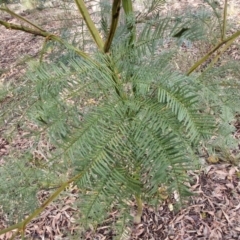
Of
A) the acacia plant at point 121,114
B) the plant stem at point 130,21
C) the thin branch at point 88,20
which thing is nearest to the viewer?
the acacia plant at point 121,114

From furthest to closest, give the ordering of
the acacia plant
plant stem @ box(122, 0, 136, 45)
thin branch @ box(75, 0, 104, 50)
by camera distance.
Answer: thin branch @ box(75, 0, 104, 50) → plant stem @ box(122, 0, 136, 45) → the acacia plant

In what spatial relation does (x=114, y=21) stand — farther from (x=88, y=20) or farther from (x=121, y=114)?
(x=121, y=114)

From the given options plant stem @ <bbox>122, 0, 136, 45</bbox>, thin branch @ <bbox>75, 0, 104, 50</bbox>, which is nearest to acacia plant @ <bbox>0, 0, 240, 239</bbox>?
plant stem @ <bbox>122, 0, 136, 45</bbox>

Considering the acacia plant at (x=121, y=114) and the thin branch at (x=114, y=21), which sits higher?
the thin branch at (x=114, y=21)

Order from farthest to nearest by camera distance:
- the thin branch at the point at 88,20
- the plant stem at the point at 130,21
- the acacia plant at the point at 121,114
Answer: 1. the thin branch at the point at 88,20
2. the plant stem at the point at 130,21
3. the acacia plant at the point at 121,114

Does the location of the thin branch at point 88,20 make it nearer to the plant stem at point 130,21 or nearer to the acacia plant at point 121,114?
the plant stem at point 130,21

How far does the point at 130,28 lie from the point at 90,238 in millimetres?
1072

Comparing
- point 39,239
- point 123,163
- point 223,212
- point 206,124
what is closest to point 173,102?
point 206,124

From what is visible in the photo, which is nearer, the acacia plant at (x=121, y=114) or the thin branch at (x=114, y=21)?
the acacia plant at (x=121, y=114)

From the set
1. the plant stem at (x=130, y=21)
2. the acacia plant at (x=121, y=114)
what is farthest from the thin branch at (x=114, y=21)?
the acacia plant at (x=121, y=114)

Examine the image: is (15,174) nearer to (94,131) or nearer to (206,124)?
(94,131)

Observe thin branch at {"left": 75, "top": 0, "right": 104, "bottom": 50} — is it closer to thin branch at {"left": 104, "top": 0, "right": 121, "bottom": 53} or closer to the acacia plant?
thin branch at {"left": 104, "top": 0, "right": 121, "bottom": 53}

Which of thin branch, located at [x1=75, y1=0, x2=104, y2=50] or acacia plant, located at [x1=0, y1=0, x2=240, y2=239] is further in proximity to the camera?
thin branch, located at [x1=75, y1=0, x2=104, y2=50]

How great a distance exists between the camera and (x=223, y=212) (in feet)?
4.87
